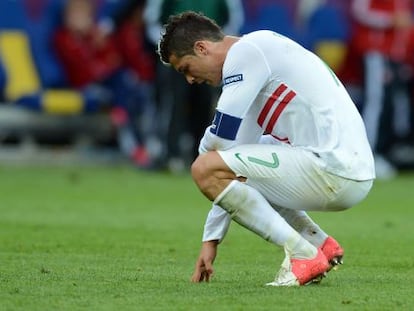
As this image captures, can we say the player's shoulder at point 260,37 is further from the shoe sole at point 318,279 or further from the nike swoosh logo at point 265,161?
the shoe sole at point 318,279

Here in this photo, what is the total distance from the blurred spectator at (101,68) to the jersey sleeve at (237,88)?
10.4 meters

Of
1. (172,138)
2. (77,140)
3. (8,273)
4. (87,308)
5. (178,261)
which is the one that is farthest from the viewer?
(77,140)

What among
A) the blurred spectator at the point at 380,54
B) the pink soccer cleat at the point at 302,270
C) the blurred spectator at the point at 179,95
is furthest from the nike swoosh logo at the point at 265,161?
the blurred spectator at the point at 380,54

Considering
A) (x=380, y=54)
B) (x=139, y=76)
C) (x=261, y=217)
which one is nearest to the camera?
(x=261, y=217)

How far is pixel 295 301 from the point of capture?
646cm

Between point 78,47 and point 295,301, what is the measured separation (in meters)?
11.4

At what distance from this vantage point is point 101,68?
58.0 feet

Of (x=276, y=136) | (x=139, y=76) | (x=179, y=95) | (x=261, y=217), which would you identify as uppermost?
(x=276, y=136)

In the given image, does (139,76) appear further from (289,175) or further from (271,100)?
(289,175)

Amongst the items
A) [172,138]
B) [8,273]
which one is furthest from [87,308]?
[172,138]

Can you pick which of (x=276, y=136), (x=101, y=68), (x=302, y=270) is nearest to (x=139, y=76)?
(x=101, y=68)

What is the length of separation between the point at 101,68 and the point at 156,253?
897 centimetres

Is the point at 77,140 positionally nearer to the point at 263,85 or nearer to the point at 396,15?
the point at 396,15

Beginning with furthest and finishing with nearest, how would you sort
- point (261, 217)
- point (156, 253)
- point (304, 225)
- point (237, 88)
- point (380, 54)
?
point (380, 54) → point (156, 253) → point (304, 225) → point (261, 217) → point (237, 88)
